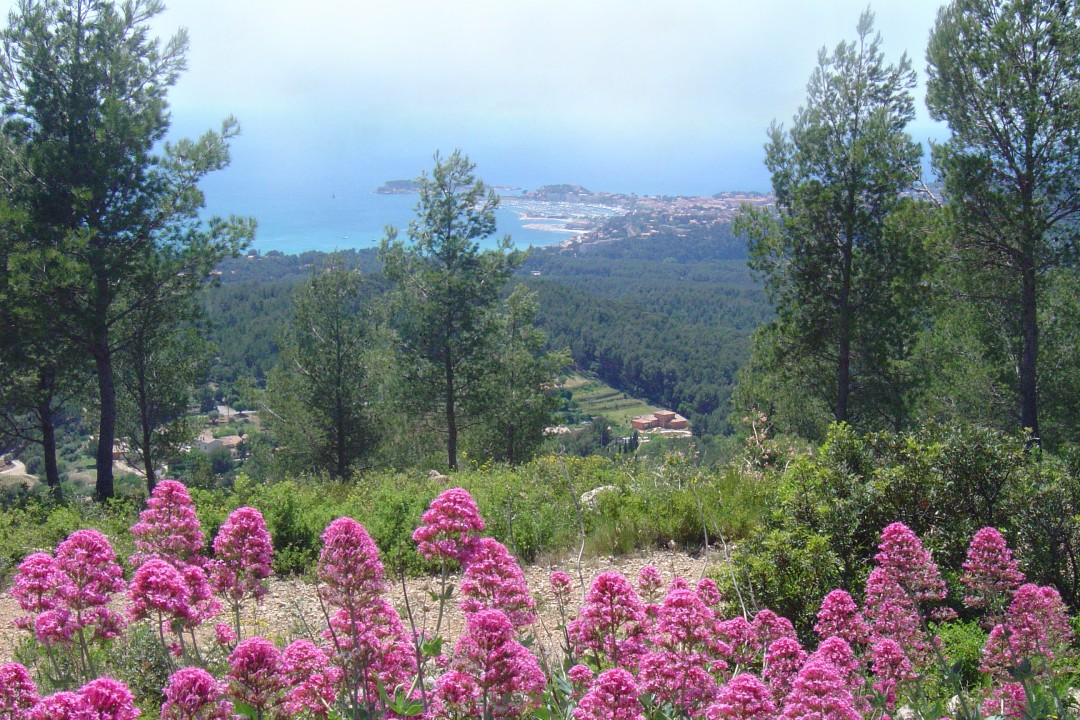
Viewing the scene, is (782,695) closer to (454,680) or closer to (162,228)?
(454,680)

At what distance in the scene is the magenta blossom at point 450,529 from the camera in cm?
246

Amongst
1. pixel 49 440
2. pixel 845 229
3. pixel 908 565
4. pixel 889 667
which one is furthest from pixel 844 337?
pixel 49 440

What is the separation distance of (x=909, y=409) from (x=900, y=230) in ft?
10.8

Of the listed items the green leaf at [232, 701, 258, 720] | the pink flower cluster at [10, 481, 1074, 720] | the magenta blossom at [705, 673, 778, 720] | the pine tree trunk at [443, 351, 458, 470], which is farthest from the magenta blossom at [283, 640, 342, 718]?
the pine tree trunk at [443, 351, 458, 470]

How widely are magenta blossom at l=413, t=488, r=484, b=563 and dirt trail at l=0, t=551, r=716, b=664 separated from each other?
234cm

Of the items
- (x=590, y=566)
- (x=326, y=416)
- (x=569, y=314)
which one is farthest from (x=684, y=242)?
(x=590, y=566)

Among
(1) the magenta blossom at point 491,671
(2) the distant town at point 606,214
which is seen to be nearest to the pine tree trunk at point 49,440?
(1) the magenta blossom at point 491,671

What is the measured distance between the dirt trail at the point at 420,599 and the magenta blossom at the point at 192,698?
287 cm

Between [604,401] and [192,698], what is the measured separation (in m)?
63.3

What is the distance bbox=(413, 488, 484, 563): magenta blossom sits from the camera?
2.46m

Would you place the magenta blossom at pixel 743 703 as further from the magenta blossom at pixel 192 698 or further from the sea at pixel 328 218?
the sea at pixel 328 218

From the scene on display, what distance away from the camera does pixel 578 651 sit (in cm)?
279

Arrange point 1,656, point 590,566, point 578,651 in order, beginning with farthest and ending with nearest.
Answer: point 590,566 → point 1,656 → point 578,651

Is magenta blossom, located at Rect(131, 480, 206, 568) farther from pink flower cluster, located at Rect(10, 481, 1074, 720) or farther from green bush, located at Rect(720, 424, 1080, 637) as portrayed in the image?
green bush, located at Rect(720, 424, 1080, 637)
